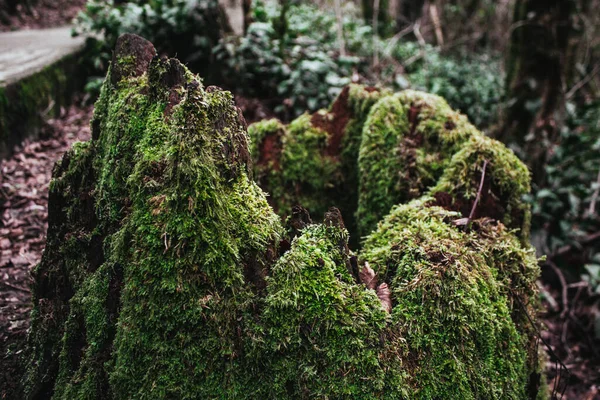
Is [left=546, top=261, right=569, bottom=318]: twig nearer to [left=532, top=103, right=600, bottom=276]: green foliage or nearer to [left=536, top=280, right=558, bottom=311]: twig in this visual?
[left=536, top=280, right=558, bottom=311]: twig

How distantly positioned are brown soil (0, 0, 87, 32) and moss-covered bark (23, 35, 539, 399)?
31.9 feet

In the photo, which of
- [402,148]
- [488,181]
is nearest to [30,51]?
[402,148]

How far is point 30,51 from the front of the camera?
20.7ft

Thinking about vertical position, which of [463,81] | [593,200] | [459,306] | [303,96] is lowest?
[593,200]

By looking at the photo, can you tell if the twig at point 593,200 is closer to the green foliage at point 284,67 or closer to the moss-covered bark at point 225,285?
the green foliage at point 284,67

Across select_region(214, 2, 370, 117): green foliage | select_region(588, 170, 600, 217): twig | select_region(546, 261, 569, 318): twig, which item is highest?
select_region(214, 2, 370, 117): green foliage

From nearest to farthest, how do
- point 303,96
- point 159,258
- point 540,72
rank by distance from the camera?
point 159,258
point 540,72
point 303,96

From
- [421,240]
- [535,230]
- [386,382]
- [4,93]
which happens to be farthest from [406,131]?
[4,93]

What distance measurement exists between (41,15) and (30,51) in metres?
6.31

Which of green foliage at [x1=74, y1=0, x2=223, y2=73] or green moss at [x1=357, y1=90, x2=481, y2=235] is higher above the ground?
green foliage at [x1=74, y1=0, x2=223, y2=73]

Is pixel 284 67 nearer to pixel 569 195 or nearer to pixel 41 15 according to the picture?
pixel 569 195

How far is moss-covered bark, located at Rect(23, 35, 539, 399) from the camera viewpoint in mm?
1688

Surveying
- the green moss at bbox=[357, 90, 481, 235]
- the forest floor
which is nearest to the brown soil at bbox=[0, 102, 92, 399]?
the forest floor

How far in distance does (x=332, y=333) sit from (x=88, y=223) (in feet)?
4.47
